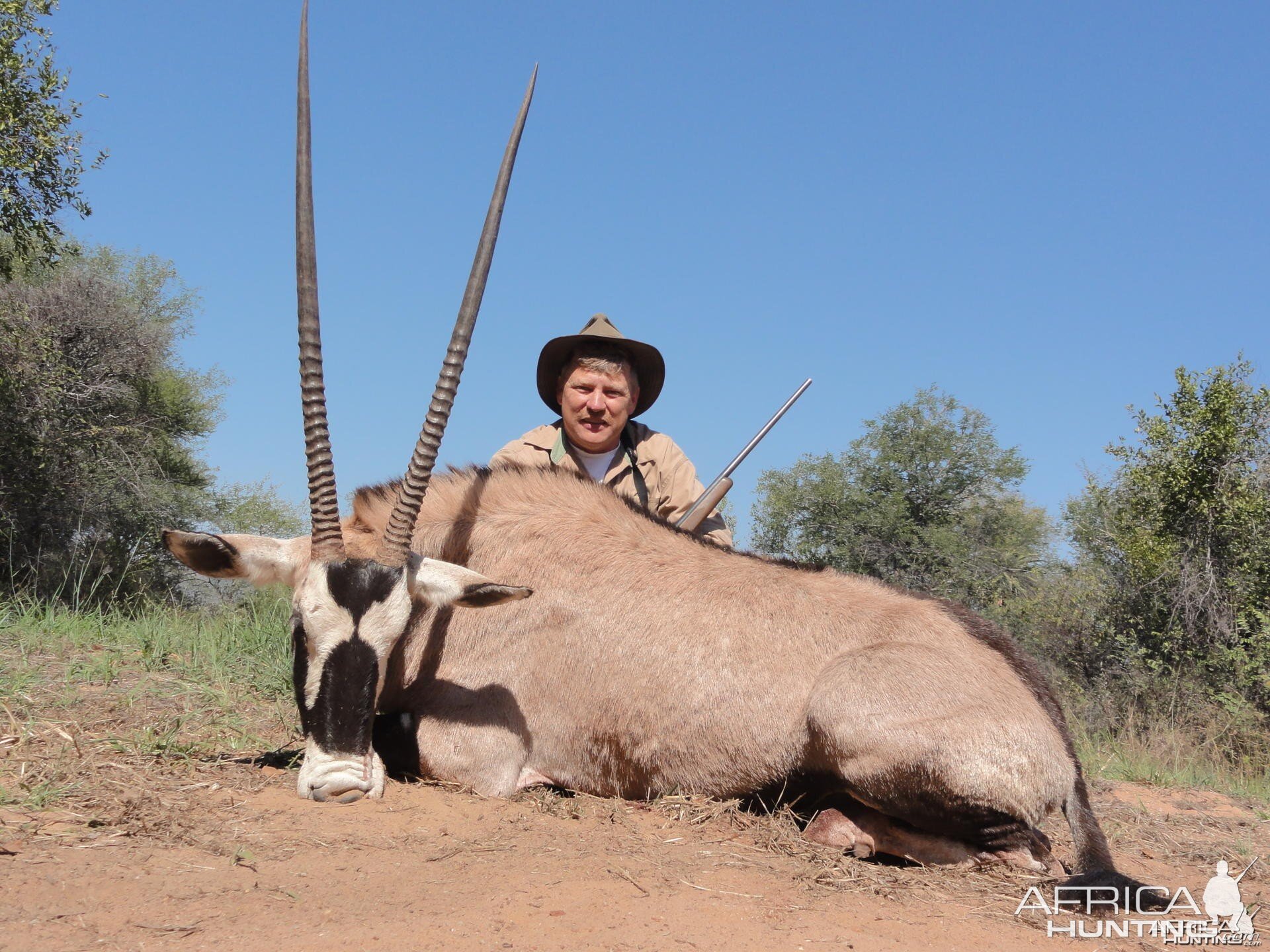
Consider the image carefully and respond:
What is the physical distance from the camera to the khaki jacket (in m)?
6.33

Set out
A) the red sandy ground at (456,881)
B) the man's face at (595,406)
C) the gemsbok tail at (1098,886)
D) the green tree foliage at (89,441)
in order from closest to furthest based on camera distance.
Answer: the red sandy ground at (456,881) < the gemsbok tail at (1098,886) < the man's face at (595,406) < the green tree foliage at (89,441)

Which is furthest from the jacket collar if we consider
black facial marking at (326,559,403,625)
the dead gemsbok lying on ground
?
black facial marking at (326,559,403,625)

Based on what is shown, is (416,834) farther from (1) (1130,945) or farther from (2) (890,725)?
(1) (1130,945)

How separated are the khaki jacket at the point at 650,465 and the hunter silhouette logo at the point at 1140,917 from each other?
3176 millimetres

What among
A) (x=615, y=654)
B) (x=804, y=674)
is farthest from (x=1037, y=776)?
(x=615, y=654)

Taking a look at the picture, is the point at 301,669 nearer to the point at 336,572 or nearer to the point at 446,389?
the point at 336,572

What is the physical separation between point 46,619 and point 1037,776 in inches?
226

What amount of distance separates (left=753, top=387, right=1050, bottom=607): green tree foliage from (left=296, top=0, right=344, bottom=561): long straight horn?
11.7 metres

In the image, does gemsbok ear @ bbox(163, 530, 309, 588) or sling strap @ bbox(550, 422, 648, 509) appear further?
sling strap @ bbox(550, 422, 648, 509)

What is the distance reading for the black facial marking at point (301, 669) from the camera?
3.81 metres

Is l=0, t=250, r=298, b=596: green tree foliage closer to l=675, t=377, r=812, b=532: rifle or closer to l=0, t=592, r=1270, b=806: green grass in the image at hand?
l=0, t=592, r=1270, b=806: green grass

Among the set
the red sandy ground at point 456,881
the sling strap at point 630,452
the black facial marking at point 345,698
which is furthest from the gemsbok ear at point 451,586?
the sling strap at point 630,452

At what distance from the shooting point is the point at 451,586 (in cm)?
418

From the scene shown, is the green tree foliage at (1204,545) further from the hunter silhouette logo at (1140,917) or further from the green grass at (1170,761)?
the hunter silhouette logo at (1140,917)
